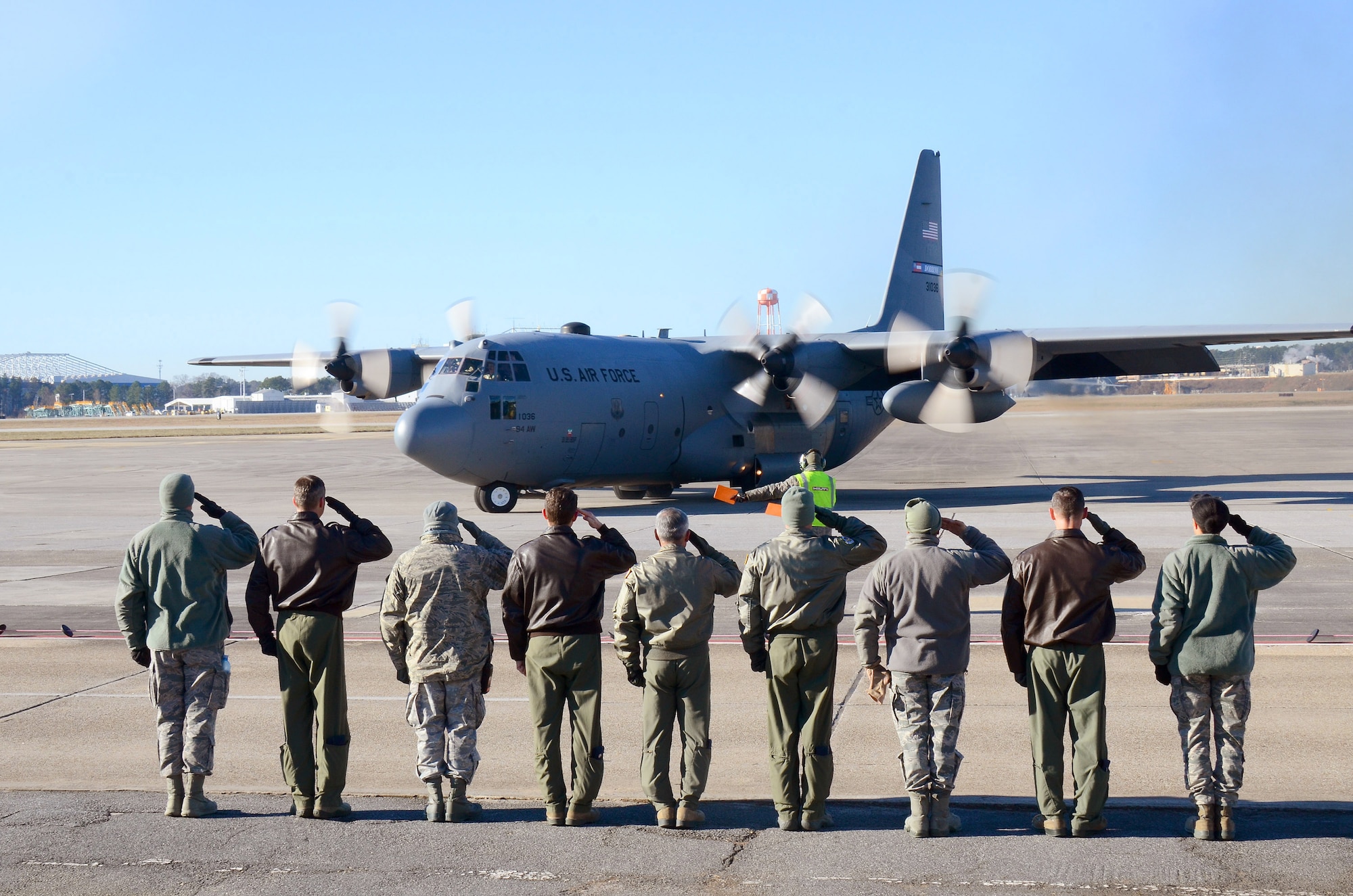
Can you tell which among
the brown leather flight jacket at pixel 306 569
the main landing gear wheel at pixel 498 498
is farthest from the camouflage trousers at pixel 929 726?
the main landing gear wheel at pixel 498 498

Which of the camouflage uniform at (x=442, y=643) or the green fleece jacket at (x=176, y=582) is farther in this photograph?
the green fleece jacket at (x=176, y=582)

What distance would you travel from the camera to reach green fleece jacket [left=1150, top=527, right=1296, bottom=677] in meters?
6.38

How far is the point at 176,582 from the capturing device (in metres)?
7.09

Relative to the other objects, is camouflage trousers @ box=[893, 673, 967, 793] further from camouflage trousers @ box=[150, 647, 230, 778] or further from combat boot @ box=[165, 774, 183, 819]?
combat boot @ box=[165, 774, 183, 819]

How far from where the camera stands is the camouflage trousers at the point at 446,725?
6.89m

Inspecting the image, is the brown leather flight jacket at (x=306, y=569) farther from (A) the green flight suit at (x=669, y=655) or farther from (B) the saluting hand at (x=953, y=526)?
(B) the saluting hand at (x=953, y=526)

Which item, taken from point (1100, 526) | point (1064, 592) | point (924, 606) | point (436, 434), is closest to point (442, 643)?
point (924, 606)

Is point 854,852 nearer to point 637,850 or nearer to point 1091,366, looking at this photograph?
point 637,850

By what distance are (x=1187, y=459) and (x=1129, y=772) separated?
123ft

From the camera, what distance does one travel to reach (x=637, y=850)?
252 inches

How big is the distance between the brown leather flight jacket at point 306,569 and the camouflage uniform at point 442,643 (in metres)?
0.30

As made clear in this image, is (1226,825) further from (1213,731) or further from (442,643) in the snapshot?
(442,643)

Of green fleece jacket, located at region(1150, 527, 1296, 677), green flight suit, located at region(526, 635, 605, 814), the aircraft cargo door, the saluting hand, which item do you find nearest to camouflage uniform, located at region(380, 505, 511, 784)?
green flight suit, located at region(526, 635, 605, 814)

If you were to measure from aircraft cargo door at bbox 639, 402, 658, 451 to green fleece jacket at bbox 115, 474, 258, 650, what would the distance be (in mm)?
18994
